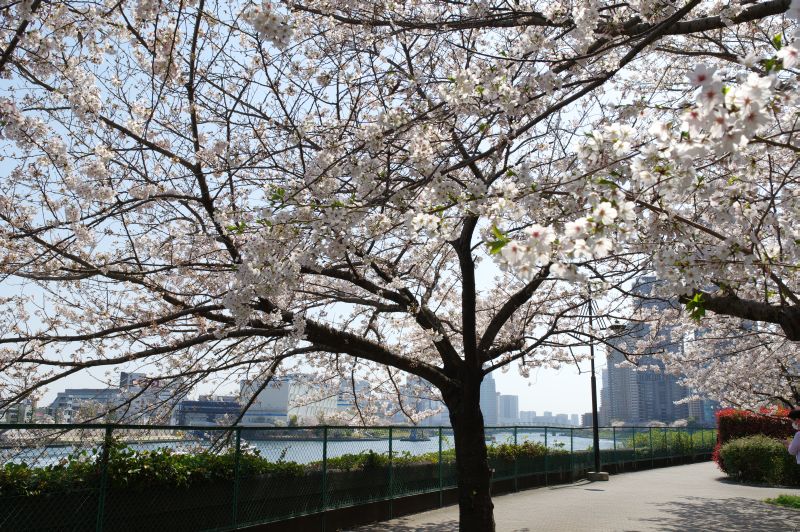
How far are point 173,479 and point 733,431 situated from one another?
21129 millimetres

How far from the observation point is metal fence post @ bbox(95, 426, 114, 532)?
668 cm

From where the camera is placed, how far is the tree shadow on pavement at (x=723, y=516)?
11.3 metres

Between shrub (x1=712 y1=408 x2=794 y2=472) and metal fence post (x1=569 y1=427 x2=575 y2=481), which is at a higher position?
shrub (x1=712 y1=408 x2=794 y2=472)

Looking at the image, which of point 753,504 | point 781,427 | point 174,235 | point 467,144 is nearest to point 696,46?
point 467,144

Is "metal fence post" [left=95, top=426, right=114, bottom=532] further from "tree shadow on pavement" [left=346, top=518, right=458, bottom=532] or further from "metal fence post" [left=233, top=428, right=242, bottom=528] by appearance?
"tree shadow on pavement" [left=346, top=518, right=458, bottom=532]

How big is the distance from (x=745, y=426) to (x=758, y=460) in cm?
280

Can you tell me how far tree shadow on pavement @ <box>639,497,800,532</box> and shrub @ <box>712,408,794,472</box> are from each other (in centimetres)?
751

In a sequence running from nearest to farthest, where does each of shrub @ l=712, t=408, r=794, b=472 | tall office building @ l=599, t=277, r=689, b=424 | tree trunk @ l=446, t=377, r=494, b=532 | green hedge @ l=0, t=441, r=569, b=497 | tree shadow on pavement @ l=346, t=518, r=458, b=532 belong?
1. green hedge @ l=0, t=441, r=569, b=497
2. tree trunk @ l=446, t=377, r=494, b=532
3. tree shadow on pavement @ l=346, t=518, r=458, b=532
4. shrub @ l=712, t=408, r=794, b=472
5. tall office building @ l=599, t=277, r=689, b=424

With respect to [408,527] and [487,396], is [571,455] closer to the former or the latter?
[408,527]

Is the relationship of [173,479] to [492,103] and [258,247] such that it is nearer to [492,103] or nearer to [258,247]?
[258,247]

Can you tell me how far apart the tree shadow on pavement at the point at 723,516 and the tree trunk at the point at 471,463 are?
4066 mm

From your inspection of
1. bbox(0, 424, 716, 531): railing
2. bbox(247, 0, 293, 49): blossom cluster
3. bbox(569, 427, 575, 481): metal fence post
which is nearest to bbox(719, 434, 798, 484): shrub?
bbox(569, 427, 575, 481): metal fence post

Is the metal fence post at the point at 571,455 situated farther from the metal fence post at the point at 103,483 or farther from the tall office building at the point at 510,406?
the tall office building at the point at 510,406

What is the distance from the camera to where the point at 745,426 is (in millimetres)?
21938
